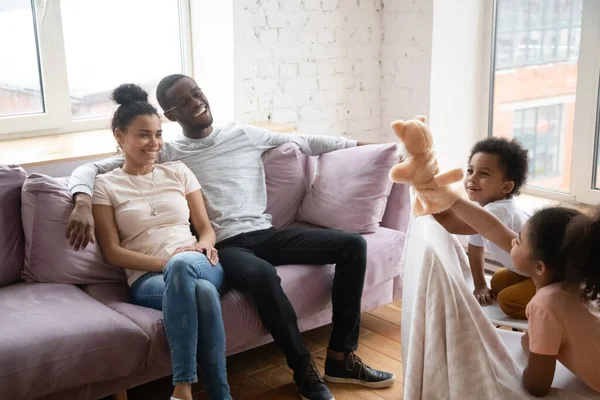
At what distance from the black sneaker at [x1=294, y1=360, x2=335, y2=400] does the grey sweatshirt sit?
0.55 metres

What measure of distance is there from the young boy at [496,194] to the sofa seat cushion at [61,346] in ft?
3.24

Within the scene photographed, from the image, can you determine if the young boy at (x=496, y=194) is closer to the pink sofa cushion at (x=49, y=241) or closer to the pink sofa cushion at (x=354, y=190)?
the pink sofa cushion at (x=354, y=190)

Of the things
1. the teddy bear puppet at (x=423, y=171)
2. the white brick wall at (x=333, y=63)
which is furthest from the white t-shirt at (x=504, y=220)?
the white brick wall at (x=333, y=63)

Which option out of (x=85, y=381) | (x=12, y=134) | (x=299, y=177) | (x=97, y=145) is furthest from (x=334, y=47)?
(x=85, y=381)

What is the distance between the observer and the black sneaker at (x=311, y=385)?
2273 millimetres

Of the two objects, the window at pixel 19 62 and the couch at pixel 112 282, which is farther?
the window at pixel 19 62

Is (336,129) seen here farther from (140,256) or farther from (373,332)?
(140,256)

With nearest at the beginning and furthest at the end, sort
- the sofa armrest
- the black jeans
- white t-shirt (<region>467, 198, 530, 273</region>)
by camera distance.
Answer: white t-shirt (<region>467, 198, 530, 273</region>) < the black jeans < the sofa armrest

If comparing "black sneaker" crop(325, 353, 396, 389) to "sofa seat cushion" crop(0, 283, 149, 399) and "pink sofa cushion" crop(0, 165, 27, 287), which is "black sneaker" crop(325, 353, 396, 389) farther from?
"pink sofa cushion" crop(0, 165, 27, 287)

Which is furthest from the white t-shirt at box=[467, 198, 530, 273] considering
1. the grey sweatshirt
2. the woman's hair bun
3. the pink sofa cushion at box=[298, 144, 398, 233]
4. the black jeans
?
the woman's hair bun

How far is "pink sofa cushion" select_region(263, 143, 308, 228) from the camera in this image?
2820 mm

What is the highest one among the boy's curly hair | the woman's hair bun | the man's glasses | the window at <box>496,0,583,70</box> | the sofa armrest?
the window at <box>496,0,583,70</box>

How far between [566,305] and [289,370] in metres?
1.33

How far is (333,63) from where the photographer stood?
12.3ft
